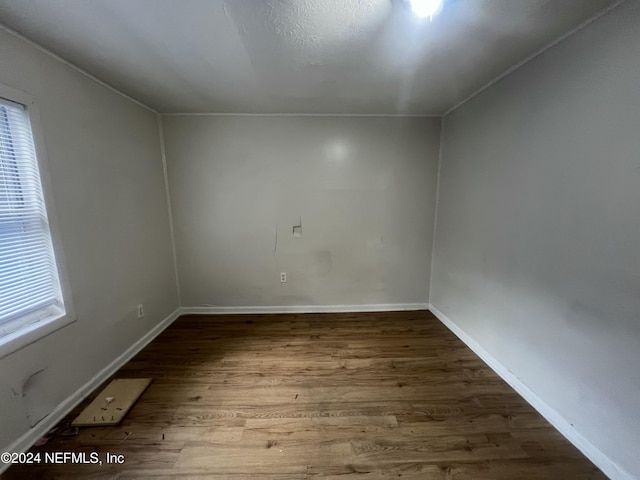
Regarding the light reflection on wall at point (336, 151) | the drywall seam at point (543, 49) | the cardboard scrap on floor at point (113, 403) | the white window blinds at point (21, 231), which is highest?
the drywall seam at point (543, 49)

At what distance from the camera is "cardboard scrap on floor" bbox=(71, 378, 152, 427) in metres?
1.52

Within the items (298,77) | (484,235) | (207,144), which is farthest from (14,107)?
(484,235)

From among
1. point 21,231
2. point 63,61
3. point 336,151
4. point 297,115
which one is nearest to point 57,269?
point 21,231

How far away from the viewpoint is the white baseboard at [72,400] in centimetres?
135

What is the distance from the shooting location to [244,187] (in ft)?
9.23

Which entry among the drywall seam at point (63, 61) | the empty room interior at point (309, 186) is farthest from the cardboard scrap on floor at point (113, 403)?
the drywall seam at point (63, 61)

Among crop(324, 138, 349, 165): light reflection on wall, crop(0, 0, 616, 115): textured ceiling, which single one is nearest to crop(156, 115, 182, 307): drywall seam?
crop(0, 0, 616, 115): textured ceiling

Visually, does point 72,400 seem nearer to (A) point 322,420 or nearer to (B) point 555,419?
(A) point 322,420

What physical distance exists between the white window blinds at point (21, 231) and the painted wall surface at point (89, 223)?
0.09 metres

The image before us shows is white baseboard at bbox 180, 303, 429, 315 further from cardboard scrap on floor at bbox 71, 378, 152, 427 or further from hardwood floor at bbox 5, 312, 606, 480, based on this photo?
cardboard scrap on floor at bbox 71, 378, 152, 427

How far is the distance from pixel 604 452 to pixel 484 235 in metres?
1.41

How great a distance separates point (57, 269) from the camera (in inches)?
62.2

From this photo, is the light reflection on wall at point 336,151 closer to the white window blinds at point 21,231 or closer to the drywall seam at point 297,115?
the drywall seam at point 297,115

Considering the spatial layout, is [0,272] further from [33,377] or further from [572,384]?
[572,384]
